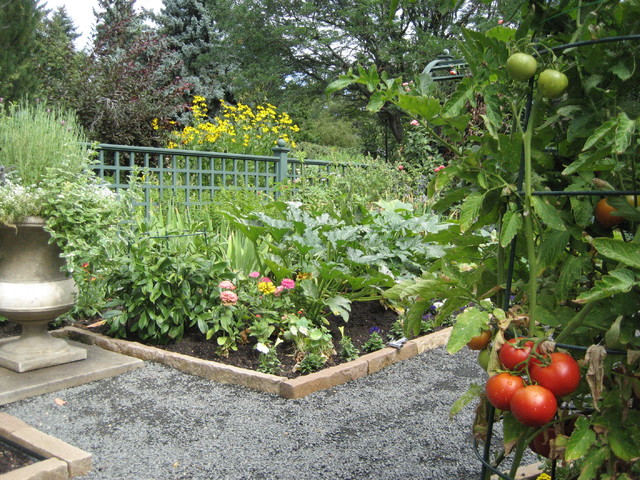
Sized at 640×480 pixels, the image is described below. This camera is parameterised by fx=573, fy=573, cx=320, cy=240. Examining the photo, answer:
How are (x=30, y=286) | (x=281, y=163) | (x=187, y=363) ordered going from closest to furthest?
(x=30, y=286) → (x=187, y=363) → (x=281, y=163)

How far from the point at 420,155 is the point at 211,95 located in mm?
12898

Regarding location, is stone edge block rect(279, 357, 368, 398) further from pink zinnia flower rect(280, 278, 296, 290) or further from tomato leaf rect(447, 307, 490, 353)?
tomato leaf rect(447, 307, 490, 353)

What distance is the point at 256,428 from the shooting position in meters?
2.64

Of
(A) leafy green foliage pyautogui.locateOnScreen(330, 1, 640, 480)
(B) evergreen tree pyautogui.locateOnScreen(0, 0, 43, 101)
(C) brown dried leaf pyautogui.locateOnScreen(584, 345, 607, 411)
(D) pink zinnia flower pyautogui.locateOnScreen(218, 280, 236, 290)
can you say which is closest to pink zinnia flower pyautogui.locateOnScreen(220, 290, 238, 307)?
(D) pink zinnia flower pyautogui.locateOnScreen(218, 280, 236, 290)

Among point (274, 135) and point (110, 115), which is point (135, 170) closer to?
point (274, 135)

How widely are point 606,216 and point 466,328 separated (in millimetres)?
366

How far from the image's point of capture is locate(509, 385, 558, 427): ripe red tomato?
3.24 ft

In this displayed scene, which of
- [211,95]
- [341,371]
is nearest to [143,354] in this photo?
[341,371]

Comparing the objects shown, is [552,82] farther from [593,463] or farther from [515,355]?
[593,463]

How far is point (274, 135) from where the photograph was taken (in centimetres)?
1009

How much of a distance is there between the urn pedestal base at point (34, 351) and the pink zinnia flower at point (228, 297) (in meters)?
0.89

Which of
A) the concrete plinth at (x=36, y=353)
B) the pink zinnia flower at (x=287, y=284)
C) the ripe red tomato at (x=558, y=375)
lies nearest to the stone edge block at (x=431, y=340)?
the pink zinnia flower at (x=287, y=284)

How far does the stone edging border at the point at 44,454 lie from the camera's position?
2.05 metres

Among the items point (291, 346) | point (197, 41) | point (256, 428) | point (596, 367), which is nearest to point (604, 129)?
point (596, 367)
